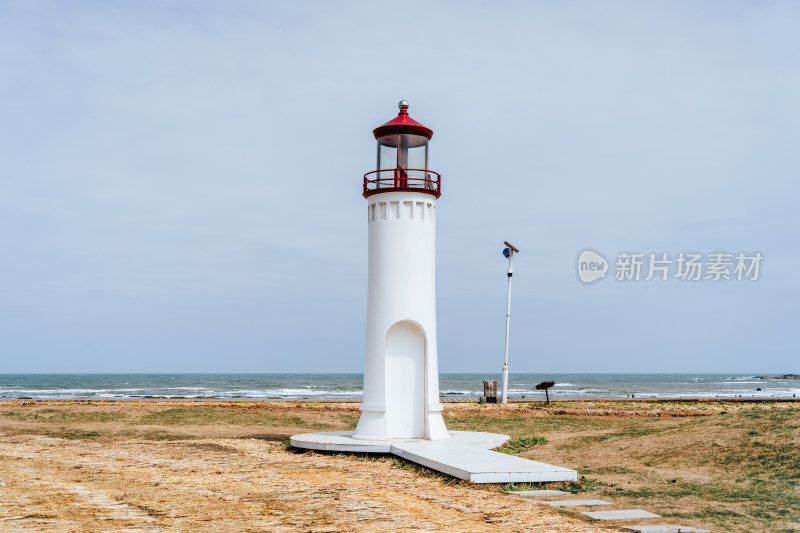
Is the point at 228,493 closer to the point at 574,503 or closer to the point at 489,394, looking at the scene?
the point at 574,503

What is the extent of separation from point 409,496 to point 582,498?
240cm

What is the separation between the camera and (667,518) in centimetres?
895

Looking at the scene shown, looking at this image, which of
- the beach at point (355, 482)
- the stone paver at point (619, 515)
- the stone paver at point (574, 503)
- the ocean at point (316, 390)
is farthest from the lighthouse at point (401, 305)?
the ocean at point (316, 390)

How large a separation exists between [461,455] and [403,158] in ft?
21.2

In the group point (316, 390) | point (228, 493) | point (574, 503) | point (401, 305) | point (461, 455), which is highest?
point (401, 305)

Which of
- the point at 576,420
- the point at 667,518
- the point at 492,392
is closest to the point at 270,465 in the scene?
the point at 667,518

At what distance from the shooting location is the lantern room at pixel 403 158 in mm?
15805

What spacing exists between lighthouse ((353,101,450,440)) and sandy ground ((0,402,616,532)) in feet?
6.11

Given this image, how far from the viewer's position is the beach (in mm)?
8781

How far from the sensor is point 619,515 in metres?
9.06

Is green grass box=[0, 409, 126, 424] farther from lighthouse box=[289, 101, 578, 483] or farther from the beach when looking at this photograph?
lighthouse box=[289, 101, 578, 483]

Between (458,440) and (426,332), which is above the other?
(426,332)

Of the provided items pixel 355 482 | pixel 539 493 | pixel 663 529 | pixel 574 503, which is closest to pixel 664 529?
pixel 663 529

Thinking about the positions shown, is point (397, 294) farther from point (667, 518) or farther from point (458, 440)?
point (667, 518)
